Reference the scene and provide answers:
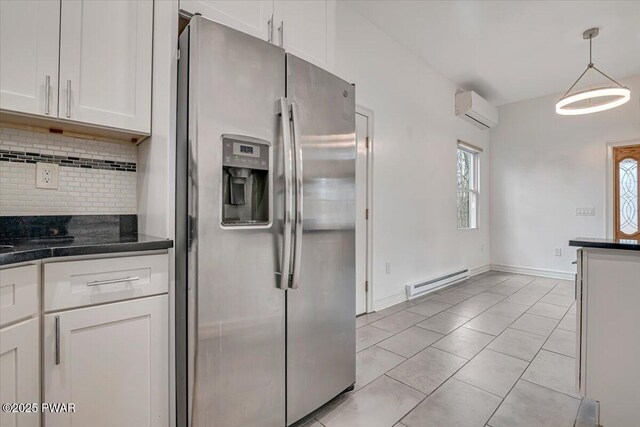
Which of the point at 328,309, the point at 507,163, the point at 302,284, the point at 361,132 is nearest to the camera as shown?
the point at 302,284

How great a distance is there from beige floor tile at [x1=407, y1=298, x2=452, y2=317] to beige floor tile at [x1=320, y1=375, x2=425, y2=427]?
1402 millimetres

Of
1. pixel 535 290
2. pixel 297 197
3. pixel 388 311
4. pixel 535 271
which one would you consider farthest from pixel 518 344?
pixel 535 271

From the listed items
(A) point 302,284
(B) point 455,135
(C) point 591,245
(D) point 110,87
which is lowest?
(A) point 302,284

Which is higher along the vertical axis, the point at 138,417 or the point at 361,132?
the point at 361,132

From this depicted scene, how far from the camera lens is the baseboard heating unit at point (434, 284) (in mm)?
3535

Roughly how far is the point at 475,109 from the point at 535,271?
2.98m

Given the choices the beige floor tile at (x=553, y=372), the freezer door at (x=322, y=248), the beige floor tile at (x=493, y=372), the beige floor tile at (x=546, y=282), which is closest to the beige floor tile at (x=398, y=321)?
the beige floor tile at (x=493, y=372)

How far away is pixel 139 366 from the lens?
42.9 inches

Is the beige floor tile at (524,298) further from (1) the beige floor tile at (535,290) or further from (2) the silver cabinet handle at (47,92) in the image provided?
(2) the silver cabinet handle at (47,92)

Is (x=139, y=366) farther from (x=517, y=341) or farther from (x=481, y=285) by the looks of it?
(x=481, y=285)

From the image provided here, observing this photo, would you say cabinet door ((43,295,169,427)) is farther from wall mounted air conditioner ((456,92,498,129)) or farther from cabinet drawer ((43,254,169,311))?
wall mounted air conditioner ((456,92,498,129))

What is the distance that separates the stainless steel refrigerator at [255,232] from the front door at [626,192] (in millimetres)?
5081

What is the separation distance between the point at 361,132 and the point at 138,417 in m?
2.74

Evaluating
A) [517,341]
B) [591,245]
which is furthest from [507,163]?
[591,245]
